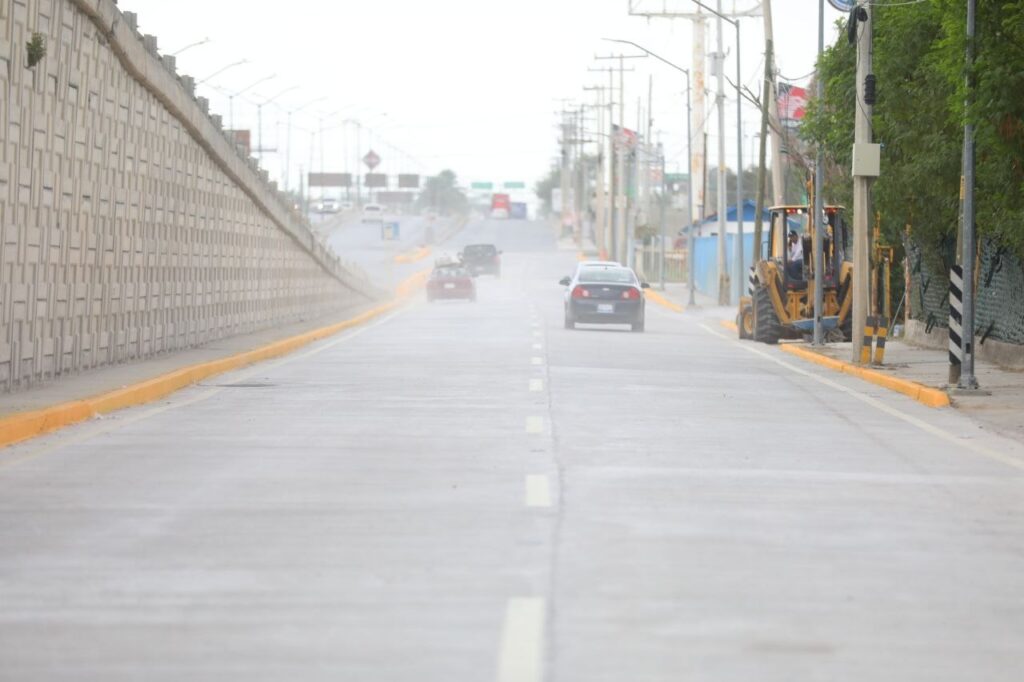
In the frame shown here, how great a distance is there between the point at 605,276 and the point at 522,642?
119 feet

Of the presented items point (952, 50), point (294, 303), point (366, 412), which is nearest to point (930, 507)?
point (366, 412)

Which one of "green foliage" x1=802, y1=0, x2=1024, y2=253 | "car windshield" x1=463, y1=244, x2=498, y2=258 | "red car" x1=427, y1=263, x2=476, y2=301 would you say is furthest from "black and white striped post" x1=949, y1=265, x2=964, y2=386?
"car windshield" x1=463, y1=244, x2=498, y2=258

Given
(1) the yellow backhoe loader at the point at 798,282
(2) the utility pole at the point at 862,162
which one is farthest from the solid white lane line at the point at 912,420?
(1) the yellow backhoe loader at the point at 798,282

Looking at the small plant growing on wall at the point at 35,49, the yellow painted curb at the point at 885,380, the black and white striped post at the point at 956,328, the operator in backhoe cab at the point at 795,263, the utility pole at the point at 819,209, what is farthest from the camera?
the operator in backhoe cab at the point at 795,263

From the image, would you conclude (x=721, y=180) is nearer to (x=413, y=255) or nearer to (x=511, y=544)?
(x=511, y=544)

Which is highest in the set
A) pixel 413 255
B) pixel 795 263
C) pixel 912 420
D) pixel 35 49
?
pixel 413 255

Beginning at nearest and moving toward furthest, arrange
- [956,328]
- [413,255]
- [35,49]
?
[35,49] → [956,328] → [413,255]

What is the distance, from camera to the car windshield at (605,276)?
141ft

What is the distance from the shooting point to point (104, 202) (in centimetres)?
2323

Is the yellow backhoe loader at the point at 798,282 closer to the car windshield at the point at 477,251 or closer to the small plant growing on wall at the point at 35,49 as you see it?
the small plant growing on wall at the point at 35,49

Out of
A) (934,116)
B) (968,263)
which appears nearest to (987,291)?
(934,116)

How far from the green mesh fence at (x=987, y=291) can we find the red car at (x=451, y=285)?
1345 inches

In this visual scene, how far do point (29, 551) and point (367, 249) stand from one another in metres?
130

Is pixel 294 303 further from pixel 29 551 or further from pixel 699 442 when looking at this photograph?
pixel 29 551
